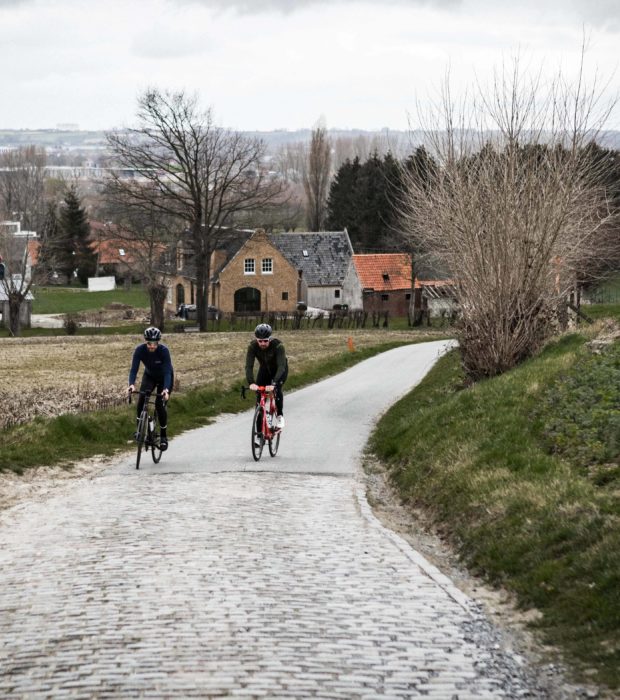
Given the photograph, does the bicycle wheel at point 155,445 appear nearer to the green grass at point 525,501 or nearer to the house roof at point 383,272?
the green grass at point 525,501

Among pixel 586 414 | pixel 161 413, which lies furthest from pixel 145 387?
pixel 586 414

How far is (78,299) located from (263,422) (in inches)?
3425

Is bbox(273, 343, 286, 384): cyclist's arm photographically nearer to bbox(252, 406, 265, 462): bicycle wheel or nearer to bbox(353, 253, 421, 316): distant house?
bbox(252, 406, 265, 462): bicycle wheel

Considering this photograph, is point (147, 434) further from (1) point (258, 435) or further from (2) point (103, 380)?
(2) point (103, 380)

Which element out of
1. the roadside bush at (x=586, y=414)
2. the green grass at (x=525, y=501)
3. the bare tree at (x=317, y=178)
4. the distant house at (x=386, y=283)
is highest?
the bare tree at (x=317, y=178)

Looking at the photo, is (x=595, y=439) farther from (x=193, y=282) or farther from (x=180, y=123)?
(x=193, y=282)

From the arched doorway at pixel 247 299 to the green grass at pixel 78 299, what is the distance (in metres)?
12.5

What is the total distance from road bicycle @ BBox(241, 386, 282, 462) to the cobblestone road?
145 inches

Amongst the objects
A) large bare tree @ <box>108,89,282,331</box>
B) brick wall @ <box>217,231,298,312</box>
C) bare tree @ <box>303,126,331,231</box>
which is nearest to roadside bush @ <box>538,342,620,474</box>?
large bare tree @ <box>108,89,282,331</box>

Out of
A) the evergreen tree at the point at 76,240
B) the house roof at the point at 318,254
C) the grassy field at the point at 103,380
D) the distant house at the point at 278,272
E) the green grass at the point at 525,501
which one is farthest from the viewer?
the evergreen tree at the point at 76,240

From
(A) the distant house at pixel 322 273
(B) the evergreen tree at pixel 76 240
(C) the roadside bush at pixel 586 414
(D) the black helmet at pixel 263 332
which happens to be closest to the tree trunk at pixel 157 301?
(A) the distant house at pixel 322 273

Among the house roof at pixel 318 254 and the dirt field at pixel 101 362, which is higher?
the house roof at pixel 318 254

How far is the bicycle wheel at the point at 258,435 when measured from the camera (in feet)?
53.8

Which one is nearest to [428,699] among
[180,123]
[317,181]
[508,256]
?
[508,256]
